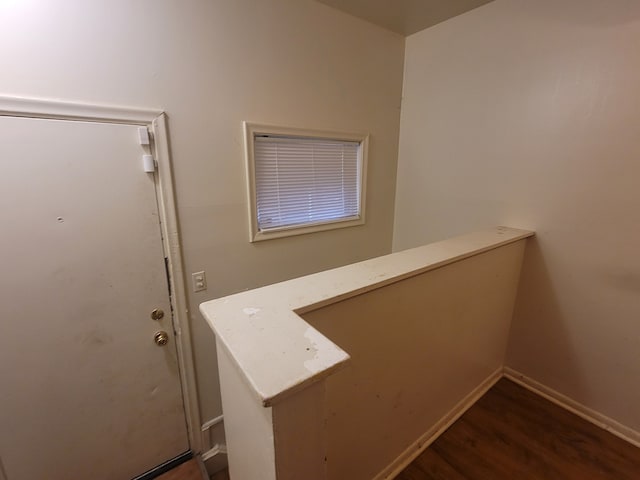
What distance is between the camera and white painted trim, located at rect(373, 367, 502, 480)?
1.46 m

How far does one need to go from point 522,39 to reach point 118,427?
319cm

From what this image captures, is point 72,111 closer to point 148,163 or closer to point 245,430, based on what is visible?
point 148,163

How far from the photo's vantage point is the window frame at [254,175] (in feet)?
5.47

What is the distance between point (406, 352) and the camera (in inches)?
51.3

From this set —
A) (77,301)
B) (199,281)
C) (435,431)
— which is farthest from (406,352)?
(77,301)

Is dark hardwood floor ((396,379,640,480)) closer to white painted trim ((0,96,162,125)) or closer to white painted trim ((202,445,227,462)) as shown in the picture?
white painted trim ((202,445,227,462))

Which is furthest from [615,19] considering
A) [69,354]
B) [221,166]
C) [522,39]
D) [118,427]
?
[118,427]

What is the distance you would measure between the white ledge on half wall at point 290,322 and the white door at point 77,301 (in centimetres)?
78

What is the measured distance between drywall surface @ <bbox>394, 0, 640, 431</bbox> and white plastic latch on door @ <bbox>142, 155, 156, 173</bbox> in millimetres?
1989

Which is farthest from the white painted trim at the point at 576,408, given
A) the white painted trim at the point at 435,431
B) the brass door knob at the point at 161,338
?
the brass door knob at the point at 161,338

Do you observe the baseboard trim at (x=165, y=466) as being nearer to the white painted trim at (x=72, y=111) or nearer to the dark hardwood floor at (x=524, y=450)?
the dark hardwood floor at (x=524, y=450)

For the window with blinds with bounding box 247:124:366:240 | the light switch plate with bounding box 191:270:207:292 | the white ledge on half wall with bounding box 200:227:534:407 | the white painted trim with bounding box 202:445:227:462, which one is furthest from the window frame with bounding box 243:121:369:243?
the white painted trim with bounding box 202:445:227:462

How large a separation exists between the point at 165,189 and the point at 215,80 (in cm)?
63

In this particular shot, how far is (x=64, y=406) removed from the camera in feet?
4.42
